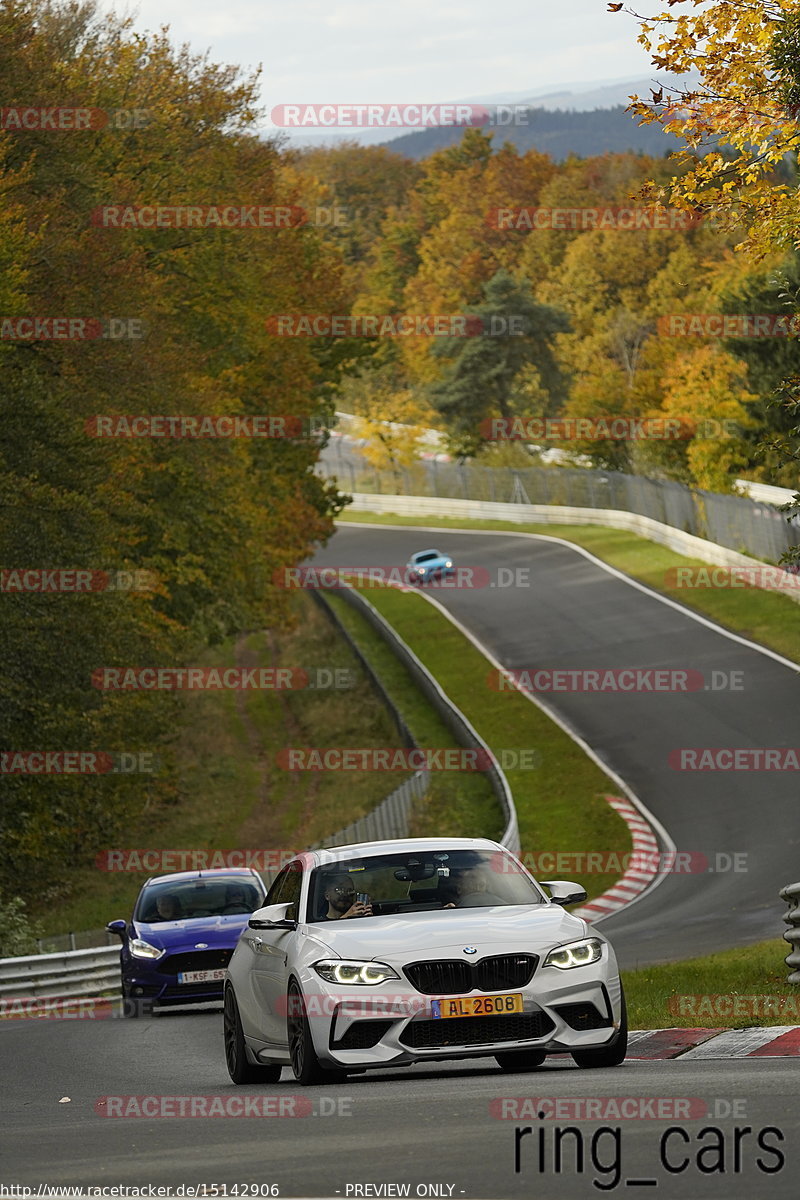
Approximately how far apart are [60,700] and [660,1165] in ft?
82.7

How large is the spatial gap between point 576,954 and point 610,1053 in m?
0.68

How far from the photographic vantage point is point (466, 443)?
10869 cm

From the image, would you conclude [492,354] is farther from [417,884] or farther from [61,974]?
[417,884]

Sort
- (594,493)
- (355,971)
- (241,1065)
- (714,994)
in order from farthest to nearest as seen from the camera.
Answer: (594,493), (714,994), (241,1065), (355,971)

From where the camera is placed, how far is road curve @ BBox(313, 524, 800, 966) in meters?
26.5

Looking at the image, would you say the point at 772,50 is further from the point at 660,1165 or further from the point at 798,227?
the point at 660,1165

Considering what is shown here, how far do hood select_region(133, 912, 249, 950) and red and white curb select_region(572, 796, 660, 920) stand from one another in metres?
8.38

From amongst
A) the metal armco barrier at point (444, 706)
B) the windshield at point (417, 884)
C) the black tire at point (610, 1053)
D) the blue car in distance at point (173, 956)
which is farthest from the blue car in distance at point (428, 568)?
the black tire at point (610, 1053)

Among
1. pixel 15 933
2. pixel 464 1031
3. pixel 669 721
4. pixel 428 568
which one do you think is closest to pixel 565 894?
pixel 464 1031

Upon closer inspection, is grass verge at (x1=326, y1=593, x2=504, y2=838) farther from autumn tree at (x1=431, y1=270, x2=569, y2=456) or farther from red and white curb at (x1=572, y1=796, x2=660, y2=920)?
autumn tree at (x1=431, y1=270, x2=569, y2=456)

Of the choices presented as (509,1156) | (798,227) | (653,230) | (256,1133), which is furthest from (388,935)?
(653,230)

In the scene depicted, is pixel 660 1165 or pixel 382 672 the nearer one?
pixel 660 1165

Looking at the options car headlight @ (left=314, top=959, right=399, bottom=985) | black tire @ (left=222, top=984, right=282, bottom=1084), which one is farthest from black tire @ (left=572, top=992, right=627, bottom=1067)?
black tire @ (left=222, top=984, right=282, bottom=1084)

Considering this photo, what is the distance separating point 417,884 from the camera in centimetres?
1166
